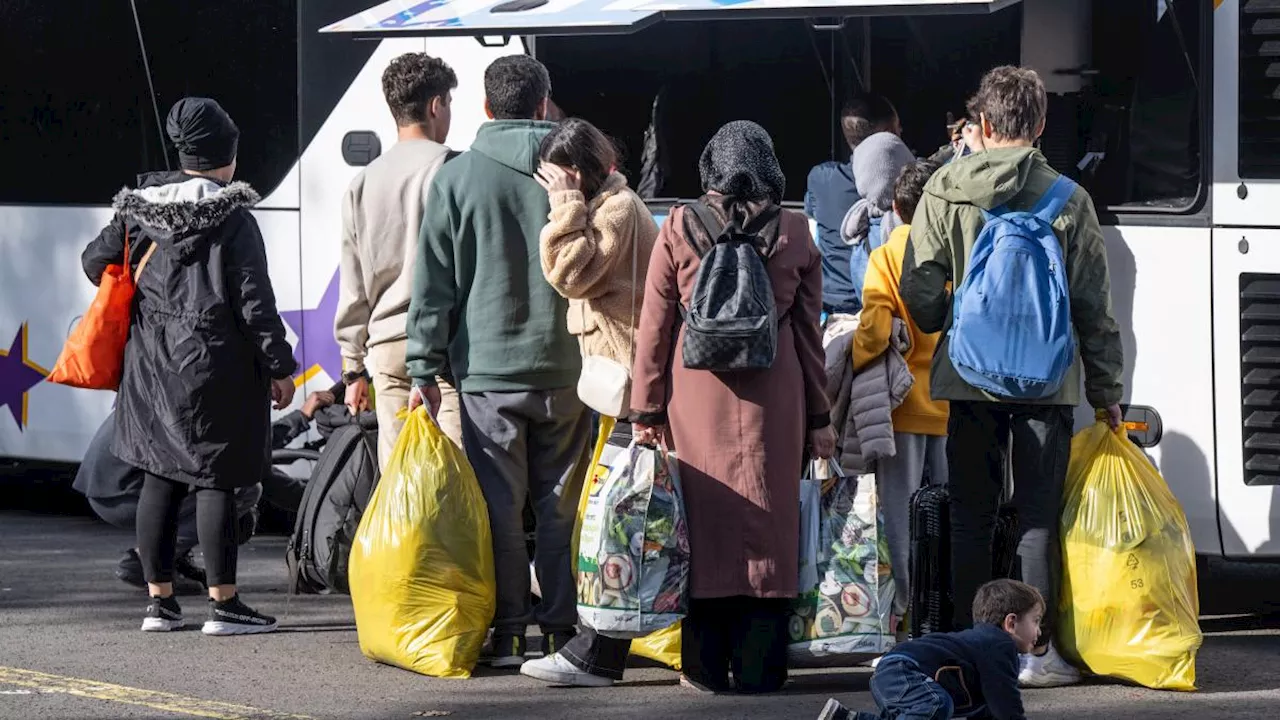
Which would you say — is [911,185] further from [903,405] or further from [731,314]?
[731,314]

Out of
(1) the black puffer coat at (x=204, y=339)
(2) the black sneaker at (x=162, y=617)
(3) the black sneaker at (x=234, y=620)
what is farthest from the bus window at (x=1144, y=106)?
(2) the black sneaker at (x=162, y=617)

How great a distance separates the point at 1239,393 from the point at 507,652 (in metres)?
2.57

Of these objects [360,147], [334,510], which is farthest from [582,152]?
[360,147]

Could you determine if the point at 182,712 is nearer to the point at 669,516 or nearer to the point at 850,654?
the point at 669,516

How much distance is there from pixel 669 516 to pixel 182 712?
1497 mm

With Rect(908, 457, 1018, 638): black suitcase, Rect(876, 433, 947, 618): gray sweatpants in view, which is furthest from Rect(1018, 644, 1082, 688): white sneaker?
Rect(876, 433, 947, 618): gray sweatpants

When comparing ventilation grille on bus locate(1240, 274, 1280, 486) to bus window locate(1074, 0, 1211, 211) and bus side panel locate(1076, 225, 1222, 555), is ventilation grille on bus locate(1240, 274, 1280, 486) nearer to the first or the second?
bus side panel locate(1076, 225, 1222, 555)

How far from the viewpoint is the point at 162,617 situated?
7.73 metres

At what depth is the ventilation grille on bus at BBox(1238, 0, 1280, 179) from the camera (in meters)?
7.37

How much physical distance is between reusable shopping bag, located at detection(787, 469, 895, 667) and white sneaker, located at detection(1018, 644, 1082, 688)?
0.47 m

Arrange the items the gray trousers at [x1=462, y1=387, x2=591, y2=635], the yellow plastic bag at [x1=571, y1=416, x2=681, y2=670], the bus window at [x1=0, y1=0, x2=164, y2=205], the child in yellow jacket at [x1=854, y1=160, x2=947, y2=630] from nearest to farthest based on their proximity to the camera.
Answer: the yellow plastic bag at [x1=571, y1=416, x2=681, y2=670] < the gray trousers at [x1=462, y1=387, x2=591, y2=635] < the child in yellow jacket at [x1=854, y1=160, x2=947, y2=630] < the bus window at [x1=0, y1=0, x2=164, y2=205]

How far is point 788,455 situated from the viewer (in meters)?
6.50

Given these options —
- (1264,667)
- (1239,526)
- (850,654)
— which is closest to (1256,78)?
(1239,526)

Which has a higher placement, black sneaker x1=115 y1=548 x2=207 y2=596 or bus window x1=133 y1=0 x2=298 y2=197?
bus window x1=133 y1=0 x2=298 y2=197
